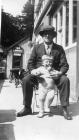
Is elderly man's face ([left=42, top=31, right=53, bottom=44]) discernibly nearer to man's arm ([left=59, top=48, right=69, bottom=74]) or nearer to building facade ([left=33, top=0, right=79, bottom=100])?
man's arm ([left=59, top=48, right=69, bottom=74])

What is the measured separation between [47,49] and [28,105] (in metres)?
0.90

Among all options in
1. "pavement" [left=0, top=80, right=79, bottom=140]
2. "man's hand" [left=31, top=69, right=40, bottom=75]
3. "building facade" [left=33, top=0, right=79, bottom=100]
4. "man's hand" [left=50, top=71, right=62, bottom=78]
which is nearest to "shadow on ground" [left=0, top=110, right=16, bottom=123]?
"pavement" [left=0, top=80, right=79, bottom=140]

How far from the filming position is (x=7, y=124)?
474 centimetres

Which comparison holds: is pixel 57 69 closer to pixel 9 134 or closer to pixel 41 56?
pixel 41 56

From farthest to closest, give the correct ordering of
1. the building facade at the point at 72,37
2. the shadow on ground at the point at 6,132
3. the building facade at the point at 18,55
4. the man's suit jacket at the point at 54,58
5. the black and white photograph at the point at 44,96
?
the building facade at the point at 18,55, the building facade at the point at 72,37, the man's suit jacket at the point at 54,58, the black and white photograph at the point at 44,96, the shadow on ground at the point at 6,132

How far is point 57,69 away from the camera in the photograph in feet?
18.1

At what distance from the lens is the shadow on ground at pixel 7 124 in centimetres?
404

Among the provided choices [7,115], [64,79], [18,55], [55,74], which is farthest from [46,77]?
[18,55]

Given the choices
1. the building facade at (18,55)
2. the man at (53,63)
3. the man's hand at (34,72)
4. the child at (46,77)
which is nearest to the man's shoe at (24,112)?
the man at (53,63)

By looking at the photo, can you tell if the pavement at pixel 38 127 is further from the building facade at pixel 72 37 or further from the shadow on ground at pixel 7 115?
the building facade at pixel 72 37

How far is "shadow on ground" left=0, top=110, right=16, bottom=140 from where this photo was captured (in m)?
4.04

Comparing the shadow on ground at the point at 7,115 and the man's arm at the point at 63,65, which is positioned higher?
the man's arm at the point at 63,65

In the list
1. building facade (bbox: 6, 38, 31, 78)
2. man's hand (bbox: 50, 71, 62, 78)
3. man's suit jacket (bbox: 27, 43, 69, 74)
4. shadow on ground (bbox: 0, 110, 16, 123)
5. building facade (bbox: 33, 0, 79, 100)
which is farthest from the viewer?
building facade (bbox: 6, 38, 31, 78)

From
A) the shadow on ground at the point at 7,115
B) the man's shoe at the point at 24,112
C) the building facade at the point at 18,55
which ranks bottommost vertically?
the shadow on ground at the point at 7,115
